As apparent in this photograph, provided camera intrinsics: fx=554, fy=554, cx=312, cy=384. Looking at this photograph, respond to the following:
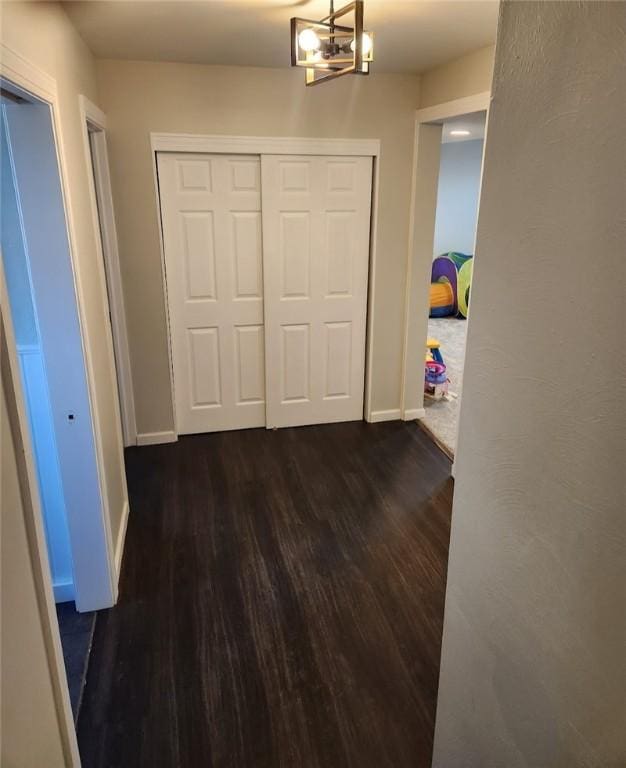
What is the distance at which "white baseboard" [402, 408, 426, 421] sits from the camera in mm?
4293

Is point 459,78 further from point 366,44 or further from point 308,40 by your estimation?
point 308,40

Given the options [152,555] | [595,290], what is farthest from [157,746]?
[595,290]

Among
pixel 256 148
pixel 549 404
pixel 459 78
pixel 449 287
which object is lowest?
pixel 449 287

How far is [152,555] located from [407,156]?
295 centimetres

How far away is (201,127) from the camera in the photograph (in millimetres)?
3377

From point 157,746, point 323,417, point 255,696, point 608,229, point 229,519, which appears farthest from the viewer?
point 323,417

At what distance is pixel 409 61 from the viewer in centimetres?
319

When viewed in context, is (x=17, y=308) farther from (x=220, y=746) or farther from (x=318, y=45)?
(x=220, y=746)

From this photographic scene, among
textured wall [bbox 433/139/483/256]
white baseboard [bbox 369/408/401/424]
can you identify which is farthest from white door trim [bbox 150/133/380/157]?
textured wall [bbox 433/139/483/256]

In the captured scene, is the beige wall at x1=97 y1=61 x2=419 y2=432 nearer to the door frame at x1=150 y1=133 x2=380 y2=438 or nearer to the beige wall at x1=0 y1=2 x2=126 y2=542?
the door frame at x1=150 y1=133 x2=380 y2=438

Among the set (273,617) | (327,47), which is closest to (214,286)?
(327,47)

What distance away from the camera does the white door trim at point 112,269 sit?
10.1ft

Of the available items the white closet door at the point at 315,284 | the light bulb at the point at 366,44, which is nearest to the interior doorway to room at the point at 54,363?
the light bulb at the point at 366,44

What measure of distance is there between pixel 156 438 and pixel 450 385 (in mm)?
2645
